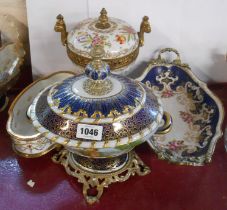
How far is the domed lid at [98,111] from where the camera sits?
2.28 ft

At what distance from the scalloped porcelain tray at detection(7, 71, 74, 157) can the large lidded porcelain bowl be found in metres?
0.18

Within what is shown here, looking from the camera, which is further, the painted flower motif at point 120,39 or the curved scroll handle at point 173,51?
the curved scroll handle at point 173,51

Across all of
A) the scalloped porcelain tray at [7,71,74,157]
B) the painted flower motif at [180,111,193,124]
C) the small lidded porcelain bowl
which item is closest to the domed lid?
the small lidded porcelain bowl

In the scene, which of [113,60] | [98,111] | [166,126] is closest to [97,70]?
[98,111]

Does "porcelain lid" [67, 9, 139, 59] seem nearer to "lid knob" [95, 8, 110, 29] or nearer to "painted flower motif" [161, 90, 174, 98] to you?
"lid knob" [95, 8, 110, 29]

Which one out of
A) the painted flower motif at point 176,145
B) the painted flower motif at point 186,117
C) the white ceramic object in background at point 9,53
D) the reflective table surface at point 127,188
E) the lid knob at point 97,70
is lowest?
the reflective table surface at point 127,188

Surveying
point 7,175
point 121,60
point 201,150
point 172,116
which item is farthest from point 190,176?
point 7,175

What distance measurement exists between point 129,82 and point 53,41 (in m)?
0.38

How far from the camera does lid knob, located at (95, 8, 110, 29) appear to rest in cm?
92

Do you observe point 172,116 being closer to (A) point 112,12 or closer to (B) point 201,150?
(B) point 201,150

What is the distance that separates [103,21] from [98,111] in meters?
0.32

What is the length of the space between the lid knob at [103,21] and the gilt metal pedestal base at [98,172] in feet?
1.08

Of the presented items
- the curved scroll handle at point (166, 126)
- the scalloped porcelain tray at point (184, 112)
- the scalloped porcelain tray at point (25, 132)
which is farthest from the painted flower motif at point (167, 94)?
the scalloped porcelain tray at point (25, 132)

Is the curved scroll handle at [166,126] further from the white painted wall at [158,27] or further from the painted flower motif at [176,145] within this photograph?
the white painted wall at [158,27]
